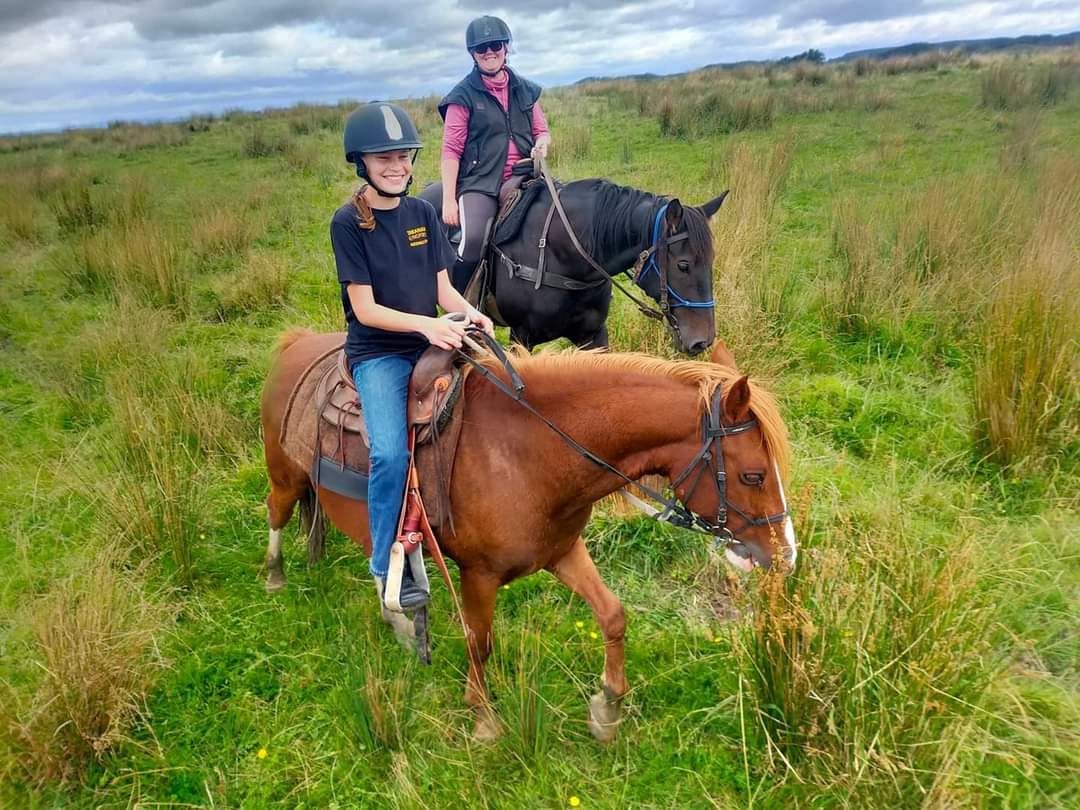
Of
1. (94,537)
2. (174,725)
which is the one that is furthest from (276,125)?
(174,725)

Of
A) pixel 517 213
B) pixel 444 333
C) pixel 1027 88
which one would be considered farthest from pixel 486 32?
pixel 1027 88

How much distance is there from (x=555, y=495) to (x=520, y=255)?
313cm

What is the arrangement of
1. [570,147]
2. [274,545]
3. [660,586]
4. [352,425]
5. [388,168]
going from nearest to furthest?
[388,168], [352,425], [660,586], [274,545], [570,147]

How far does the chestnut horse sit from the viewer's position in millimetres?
2236

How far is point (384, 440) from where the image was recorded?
263 cm

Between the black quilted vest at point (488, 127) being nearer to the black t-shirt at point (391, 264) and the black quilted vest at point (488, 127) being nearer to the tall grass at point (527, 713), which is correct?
the black t-shirt at point (391, 264)

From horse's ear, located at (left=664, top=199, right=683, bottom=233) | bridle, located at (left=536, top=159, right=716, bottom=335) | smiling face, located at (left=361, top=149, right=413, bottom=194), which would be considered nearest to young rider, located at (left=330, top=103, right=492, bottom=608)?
smiling face, located at (left=361, top=149, right=413, bottom=194)

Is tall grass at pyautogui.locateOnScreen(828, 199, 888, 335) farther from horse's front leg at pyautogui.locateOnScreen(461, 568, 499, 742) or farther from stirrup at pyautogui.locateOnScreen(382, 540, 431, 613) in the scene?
stirrup at pyautogui.locateOnScreen(382, 540, 431, 613)

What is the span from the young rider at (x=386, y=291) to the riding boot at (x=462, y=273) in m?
2.44

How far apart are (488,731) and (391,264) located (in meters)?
2.08

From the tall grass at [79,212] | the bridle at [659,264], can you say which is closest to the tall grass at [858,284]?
the bridle at [659,264]

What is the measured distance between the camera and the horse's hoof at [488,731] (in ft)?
9.24

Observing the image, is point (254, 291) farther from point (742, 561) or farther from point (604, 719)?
point (742, 561)

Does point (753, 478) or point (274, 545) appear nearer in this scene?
point (753, 478)
